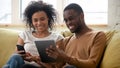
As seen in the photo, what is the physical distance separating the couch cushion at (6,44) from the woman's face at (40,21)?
0.51 meters

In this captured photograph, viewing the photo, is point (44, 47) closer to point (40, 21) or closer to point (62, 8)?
point (40, 21)

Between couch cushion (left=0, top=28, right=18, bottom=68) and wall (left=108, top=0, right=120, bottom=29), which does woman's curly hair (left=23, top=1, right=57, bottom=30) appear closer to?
couch cushion (left=0, top=28, right=18, bottom=68)

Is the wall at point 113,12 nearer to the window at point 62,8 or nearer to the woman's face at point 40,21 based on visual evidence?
the window at point 62,8

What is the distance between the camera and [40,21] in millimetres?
1992

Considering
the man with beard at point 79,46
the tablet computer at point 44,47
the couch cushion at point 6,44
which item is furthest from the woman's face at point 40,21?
the couch cushion at point 6,44

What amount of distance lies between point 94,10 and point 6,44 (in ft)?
4.15

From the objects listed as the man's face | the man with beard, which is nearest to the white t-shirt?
the man with beard

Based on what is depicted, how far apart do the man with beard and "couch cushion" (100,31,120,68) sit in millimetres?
42

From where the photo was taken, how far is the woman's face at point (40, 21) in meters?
2.00

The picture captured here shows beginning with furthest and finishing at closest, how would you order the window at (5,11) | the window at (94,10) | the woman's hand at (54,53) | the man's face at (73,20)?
the window at (5,11) < the window at (94,10) < the man's face at (73,20) < the woman's hand at (54,53)

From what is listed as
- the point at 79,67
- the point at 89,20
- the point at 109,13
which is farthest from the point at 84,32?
the point at 89,20

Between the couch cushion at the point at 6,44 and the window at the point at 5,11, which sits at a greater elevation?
the window at the point at 5,11

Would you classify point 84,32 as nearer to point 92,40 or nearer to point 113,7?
point 92,40

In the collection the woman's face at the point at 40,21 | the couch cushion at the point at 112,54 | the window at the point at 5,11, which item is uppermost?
the window at the point at 5,11
